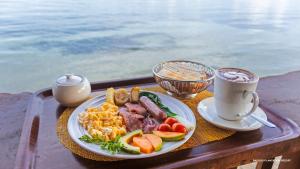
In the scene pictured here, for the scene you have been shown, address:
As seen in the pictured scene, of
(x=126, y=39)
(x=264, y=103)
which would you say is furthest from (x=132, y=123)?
(x=126, y=39)

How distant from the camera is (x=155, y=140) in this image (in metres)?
0.55

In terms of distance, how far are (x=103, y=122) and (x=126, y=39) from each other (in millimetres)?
1298

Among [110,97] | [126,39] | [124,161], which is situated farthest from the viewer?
[126,39]

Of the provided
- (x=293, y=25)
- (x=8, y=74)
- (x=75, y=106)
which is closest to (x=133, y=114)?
(x=75, y=106)

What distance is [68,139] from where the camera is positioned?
0.57 m

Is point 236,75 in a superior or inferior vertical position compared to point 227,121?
superior

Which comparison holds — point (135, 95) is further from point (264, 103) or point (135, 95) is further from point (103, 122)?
point (264, 103)

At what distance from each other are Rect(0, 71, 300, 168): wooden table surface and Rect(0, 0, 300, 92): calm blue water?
442 millimetres

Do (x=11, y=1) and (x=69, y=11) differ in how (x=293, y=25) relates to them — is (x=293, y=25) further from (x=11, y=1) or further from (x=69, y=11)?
(x=11, y=1)

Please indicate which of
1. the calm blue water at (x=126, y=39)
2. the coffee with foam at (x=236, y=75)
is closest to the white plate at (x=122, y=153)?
the coffee with foam at (x=236, y=75)

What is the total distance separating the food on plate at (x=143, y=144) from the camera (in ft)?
1.71

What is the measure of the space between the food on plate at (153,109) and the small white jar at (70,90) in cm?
16

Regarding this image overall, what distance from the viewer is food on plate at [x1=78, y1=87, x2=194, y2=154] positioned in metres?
0.54

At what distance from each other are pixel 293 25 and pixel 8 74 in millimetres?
2293
